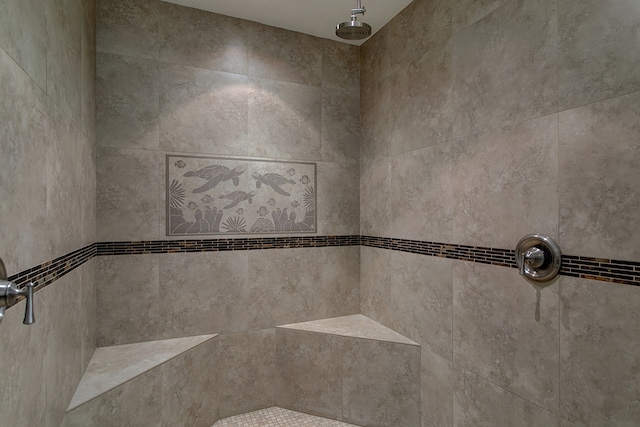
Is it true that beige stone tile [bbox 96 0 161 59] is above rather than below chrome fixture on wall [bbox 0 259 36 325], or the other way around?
above

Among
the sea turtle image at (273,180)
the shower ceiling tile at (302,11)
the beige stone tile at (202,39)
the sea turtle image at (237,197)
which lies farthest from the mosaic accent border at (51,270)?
the shower ceiling tile at (302,11)

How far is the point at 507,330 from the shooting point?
1.66 meters

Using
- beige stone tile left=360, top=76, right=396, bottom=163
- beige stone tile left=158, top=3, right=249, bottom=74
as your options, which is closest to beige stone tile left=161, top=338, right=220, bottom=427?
beige stone tile left=360, top=76, right=396, bottom=163

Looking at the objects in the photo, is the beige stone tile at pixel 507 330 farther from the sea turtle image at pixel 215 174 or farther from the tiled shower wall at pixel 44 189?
the tiled shower wall at pixel 44 189

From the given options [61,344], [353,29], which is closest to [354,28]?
[353,29]

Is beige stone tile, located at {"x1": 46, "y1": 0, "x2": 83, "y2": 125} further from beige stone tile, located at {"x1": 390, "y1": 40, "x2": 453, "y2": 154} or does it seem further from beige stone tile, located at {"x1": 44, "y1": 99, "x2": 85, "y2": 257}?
beige stone tile, located at {"x1": 390, "y1": 40, "x2": 453, "y2": 154}

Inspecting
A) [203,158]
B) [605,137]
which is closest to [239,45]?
[203,158]

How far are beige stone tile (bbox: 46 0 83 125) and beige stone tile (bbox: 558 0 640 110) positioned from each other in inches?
80.5

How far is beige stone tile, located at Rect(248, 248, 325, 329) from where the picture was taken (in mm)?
2564

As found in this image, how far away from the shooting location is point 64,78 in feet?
4.85

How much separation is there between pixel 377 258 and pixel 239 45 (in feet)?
6.29

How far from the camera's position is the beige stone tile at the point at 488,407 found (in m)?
1.53

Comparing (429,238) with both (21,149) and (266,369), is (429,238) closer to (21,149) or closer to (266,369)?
(266,369)

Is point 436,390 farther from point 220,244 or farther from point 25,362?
point 25,362
